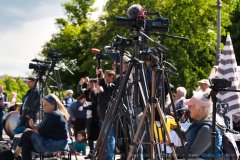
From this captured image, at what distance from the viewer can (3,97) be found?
15.3 meters

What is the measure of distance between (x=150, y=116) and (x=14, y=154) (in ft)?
12.3

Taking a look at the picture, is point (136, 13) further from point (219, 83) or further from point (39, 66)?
point (39, 66)

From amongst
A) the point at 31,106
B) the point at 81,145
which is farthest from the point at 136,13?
the point at 81,145

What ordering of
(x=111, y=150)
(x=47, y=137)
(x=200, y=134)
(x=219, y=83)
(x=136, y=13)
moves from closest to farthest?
(x=219, y=83), (x=200, y=134), (x=136, y=13), (x=111, y=150), (x=47, y=137)

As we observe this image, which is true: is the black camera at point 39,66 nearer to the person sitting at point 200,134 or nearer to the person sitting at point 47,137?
the person sitting at point 47,137

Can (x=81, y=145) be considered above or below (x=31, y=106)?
below

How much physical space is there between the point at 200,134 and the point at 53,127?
10.4 ft

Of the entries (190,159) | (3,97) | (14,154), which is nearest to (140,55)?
(190,159)

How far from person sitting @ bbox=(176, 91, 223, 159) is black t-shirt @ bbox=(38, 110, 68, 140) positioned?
2.80 metres

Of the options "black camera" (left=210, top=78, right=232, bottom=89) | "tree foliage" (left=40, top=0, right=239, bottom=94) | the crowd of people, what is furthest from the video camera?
"tree foliage" (left=40, top=0, right=239, bottom=94)

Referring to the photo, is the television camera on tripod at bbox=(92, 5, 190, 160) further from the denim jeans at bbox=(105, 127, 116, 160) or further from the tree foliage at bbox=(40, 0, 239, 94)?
the tree foliage at bbox=(40, 0, 239, 94)

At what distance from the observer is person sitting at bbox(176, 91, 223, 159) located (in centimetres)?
557

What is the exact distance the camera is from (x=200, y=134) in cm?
557

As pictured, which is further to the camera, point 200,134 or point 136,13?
point 136,13
